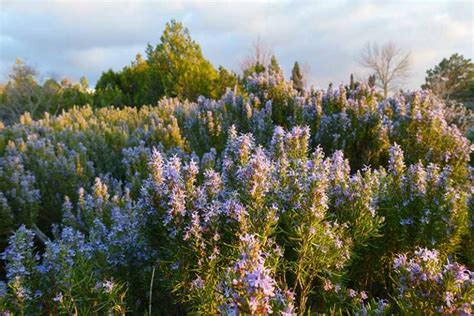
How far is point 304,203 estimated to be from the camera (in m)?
2.22

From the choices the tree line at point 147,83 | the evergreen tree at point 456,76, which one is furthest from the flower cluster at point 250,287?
the evergreen tree at point 456,76

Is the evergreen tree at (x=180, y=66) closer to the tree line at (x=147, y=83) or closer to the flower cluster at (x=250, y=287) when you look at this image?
the tree line at (x=147, y=83)

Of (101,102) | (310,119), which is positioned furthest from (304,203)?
(101,102)

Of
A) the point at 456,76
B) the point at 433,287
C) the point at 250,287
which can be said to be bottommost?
the point at 456,76

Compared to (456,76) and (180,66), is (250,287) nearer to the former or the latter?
(180,66)

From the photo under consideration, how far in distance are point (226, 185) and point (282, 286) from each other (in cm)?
85

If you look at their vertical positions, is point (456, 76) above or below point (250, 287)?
below

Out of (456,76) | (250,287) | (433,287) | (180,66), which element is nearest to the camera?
(250,287)

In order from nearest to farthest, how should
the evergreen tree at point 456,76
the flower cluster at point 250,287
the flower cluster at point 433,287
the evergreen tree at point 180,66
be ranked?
the flower cluster at point 250,287, the flower cluster at point 433,287, the evergreen tree at point 180,66, the evergreen tree at point 456,76

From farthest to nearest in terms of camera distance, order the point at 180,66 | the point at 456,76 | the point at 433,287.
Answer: the point at 456,76 < the point at 180,66 < the point at 433,287

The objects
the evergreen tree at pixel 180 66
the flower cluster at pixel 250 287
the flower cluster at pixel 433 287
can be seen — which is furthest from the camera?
the evergreen tree at pixel 180 66

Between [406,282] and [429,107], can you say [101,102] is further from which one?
[406,282]

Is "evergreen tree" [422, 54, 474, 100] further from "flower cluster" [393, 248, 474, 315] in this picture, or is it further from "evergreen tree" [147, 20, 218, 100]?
"flower cluster" [393, 248, 474, 315]

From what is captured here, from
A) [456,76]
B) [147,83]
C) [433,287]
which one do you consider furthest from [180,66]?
[456,76]
